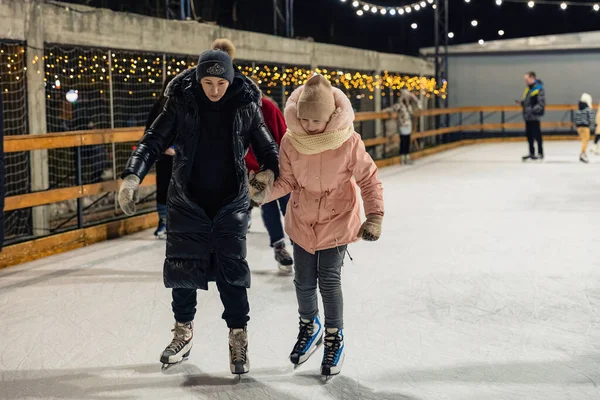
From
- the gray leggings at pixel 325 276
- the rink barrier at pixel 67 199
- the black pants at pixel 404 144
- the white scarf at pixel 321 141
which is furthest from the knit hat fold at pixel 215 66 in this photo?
the black pants at pixel 404 144

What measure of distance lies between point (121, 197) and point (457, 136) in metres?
21.5

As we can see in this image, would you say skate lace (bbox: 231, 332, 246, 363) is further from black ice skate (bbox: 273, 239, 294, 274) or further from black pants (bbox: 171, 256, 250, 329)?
black ice skate (bbox: 273, 239, 294, 274)

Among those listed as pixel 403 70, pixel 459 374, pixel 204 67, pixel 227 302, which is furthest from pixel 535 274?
pixel 403 70

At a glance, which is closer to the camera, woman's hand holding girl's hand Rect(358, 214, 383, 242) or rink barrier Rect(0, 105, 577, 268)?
woman's hand holding girl's hand Rect(358, 214, 383, 242)

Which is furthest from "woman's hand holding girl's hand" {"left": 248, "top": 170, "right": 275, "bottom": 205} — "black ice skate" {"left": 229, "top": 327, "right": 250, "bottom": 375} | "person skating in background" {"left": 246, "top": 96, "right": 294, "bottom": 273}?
"person skating in background" {"left": 246, "top": 96, "right": 294, "bottom": 273}

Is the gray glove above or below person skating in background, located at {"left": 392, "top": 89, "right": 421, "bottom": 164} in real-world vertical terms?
below

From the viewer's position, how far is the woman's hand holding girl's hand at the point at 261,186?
10.8 feet

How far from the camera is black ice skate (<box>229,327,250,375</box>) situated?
3.29 metres

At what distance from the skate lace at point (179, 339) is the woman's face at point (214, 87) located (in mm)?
948

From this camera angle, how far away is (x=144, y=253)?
632 centimetres

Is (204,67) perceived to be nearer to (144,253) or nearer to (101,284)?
(101,284)

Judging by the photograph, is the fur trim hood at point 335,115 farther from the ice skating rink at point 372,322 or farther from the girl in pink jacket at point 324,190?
the ice skating rink at point 372,322

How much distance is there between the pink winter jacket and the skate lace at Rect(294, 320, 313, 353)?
37 cm

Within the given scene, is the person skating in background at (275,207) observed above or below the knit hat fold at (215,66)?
below
